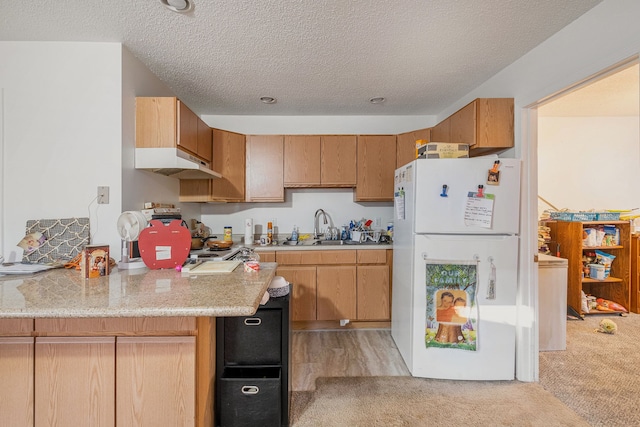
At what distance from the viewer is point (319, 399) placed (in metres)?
1.75

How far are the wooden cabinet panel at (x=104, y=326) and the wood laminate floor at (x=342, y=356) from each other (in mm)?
1159

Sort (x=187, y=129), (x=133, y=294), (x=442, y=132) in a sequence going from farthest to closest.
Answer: (x=442, y=132), (x=187, y=129), (x=133, y=294)

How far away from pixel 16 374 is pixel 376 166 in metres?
2.89

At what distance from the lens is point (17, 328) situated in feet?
3.63

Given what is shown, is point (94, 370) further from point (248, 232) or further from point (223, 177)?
point (223, 177)

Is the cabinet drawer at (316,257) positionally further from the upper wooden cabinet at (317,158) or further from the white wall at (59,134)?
the white wall at (59,134)

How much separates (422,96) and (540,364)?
253 centimetres

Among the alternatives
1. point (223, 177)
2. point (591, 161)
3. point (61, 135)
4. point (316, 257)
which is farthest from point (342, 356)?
point (591, 161)

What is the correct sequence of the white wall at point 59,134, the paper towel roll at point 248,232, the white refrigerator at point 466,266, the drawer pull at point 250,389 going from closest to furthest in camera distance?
1. the drawer pull at point 250,389
2. the white wall at point 59,134
3. the white refrigerator at point 466,266
4. the paper towel roll at point 248,232

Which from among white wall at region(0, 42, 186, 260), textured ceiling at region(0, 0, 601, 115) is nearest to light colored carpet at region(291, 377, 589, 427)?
white wall at region(0, 42, 186, 260)

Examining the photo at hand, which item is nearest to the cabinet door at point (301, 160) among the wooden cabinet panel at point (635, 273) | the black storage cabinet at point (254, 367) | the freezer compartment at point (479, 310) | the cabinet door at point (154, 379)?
the freezer compartment at point (479, 310)

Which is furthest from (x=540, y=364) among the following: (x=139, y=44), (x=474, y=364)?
(x=139, y=44)

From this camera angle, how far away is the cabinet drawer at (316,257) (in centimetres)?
267

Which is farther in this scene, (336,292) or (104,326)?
(336,292)
